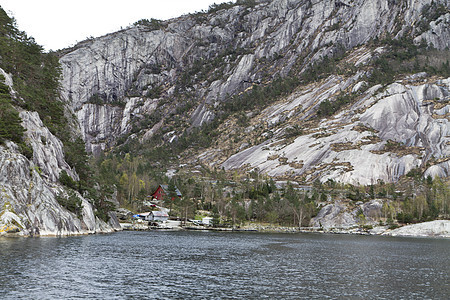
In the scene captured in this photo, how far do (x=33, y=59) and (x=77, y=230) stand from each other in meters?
59.0

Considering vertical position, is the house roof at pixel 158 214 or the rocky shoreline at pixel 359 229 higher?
the house roof at pixel 158 214

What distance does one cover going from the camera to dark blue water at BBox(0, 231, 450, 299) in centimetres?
3931

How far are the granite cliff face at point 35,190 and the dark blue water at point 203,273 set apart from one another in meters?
5.70

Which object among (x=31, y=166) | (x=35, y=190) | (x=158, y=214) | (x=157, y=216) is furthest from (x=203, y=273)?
(x=158, y=214)

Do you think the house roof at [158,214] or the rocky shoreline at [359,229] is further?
the house roof at [158,214]

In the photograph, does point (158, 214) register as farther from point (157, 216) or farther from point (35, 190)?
point (35, 190)

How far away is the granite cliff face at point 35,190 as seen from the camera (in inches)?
2840

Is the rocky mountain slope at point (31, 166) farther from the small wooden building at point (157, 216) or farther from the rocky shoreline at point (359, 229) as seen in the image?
the small wooden building at point (157, 216)

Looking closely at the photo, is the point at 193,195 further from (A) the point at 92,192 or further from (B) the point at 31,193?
(B) the point at 31,193

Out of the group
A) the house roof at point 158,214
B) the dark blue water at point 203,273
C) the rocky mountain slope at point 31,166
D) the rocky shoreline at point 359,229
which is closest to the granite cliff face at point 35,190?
the rocky mountain slope at point 31,166

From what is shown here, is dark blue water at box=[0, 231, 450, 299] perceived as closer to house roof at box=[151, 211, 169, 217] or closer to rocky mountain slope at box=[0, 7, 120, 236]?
rocky mountain slope at box=[0, 7, 120, 236]

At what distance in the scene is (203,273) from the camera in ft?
166

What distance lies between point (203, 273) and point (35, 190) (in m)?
43.3

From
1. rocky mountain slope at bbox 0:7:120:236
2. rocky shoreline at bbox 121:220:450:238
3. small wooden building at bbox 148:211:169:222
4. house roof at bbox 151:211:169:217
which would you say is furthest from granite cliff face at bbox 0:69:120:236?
house roof at bbox 151:211:169:217
